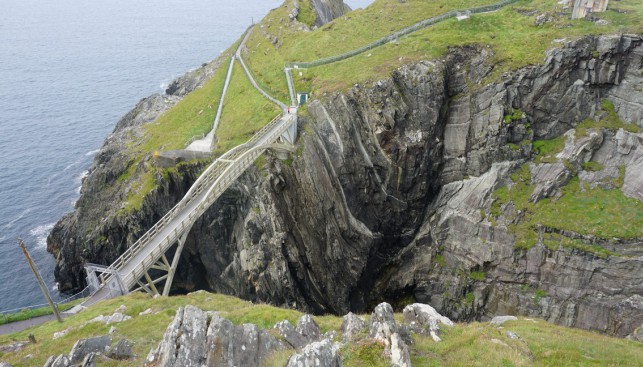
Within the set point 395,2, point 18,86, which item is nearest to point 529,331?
point 395,2

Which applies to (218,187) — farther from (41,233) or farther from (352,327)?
(41,233)

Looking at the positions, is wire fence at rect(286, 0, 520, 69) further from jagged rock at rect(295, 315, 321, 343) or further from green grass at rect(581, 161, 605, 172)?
jagged rock at rect(295, 315, 321, 343)

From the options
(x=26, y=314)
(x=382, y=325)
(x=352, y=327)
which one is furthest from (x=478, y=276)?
(x=26, y=314)

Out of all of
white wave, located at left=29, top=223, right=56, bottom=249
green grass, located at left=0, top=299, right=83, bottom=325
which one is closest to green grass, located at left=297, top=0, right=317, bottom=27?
white wave, located at left=29, top=223, right=56, bottom=249

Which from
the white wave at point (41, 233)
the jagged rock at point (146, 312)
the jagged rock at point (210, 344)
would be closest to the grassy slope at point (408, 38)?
the jagged rock at point (146, 312)

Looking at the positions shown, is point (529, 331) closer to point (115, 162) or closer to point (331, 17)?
→ point (115, 162)

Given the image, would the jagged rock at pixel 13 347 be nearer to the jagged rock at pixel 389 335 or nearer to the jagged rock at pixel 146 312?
the jagged rock at pixel 146 312
